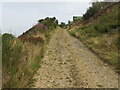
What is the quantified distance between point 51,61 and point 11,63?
382 centimetres

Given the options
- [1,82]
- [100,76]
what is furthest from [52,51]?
[1,82]

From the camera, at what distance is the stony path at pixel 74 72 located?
24.3ft

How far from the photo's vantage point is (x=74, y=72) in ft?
28.4

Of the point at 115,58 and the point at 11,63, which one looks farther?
the point at 115,58

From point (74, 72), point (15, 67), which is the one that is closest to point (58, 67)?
point (74, 72)

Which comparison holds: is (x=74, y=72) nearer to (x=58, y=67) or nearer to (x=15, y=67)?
(x=58, y=67)

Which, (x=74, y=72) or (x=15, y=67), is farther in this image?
(x=74, y=72)

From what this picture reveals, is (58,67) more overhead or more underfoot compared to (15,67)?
more underfoot

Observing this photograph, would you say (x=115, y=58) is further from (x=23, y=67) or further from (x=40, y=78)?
(x=23, y=67)

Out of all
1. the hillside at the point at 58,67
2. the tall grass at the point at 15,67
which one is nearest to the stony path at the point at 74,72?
the hillside at the point at 58,67

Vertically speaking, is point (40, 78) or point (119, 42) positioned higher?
point (119, 42)

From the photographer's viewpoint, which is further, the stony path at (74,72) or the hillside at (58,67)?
the stony path at (74,72)

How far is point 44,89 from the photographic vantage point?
265 inches

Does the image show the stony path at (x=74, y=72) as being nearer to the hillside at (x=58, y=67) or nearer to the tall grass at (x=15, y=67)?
the hillside at (x=58, y=67)
